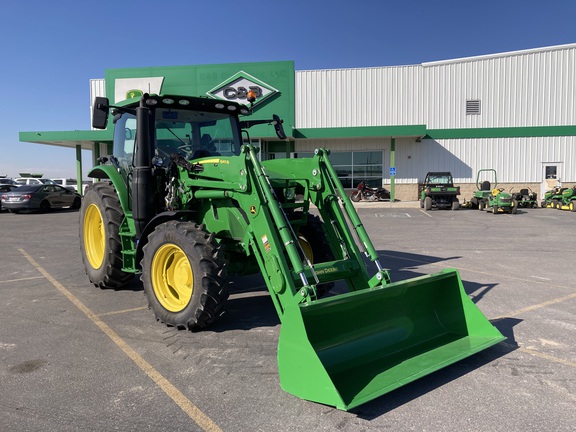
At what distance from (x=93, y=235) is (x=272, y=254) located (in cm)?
427

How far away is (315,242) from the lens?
5617mm

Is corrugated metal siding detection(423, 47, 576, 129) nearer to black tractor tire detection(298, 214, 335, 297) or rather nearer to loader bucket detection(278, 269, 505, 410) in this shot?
black tractor tire detection(298, 214, 335, 297)

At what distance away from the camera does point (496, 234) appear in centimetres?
1296

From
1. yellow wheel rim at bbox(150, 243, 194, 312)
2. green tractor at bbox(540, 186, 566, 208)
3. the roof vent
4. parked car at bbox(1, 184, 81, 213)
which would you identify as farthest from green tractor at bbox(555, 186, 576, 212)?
parked car at bbox(1, 184, 81, 213)

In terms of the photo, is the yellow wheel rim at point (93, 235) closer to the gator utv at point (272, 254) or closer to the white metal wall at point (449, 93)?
the gator utv at point (272, 254)

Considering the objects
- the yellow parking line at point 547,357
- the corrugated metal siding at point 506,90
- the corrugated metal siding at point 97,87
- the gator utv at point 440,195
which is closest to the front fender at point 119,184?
the yellow parking line at point 547,357

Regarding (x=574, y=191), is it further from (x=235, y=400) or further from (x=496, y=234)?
(x=235, y=400)

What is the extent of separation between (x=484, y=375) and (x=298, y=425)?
1.69 metres

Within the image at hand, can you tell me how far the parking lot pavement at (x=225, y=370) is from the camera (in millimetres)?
3012

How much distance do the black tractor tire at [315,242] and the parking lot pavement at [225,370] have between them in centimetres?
83

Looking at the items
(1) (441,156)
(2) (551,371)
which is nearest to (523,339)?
(2) (551,371)

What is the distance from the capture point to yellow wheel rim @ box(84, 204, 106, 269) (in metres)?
6.99

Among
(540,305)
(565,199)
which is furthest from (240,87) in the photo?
(540,305)

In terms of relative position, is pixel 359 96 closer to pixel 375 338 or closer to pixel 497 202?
pixel 497 202
